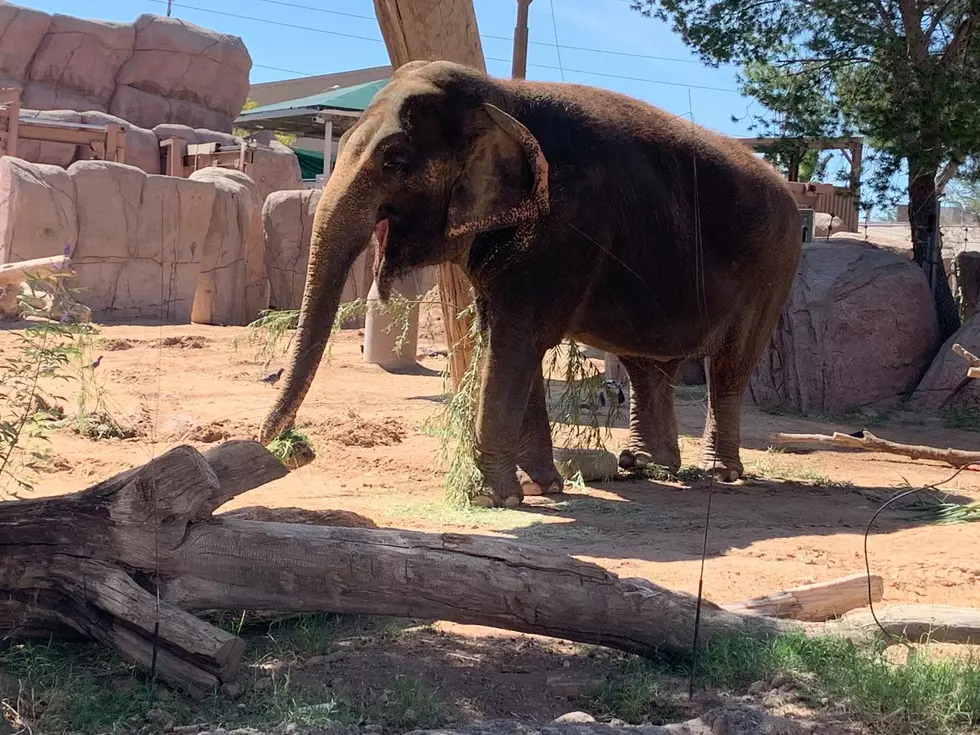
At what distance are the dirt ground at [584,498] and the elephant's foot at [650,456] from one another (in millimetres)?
A: 267

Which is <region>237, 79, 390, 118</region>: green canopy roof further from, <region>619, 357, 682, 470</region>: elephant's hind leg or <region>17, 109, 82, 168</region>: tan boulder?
<region>619, 357, 682, 470</region>: elephant's hind leg

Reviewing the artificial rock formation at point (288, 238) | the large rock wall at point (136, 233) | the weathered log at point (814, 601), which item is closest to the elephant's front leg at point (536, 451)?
the weathered log at point (814, 601)

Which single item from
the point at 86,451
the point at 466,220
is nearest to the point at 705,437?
the point at 466,220

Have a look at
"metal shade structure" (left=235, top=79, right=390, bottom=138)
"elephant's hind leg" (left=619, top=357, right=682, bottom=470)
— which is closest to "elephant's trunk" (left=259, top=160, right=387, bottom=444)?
"elephant's hind leg" (left=619, top=357, right=682, bottom=470)

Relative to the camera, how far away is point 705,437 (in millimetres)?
7836

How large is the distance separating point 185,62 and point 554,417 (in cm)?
2572

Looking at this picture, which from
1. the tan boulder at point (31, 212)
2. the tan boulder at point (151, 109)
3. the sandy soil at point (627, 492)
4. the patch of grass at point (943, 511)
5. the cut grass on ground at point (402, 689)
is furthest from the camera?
the tan boulder at point (151, 109)

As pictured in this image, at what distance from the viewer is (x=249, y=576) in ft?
11.3

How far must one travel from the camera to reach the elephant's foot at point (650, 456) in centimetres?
755

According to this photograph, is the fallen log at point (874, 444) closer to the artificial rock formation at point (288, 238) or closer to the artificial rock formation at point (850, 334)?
the artificial rock formation at point (850, 334)

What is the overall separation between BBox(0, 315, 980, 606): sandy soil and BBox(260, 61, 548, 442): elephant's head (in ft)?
4.06

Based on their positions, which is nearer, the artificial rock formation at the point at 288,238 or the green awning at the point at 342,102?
the artificial rock formation at the point at 288,238

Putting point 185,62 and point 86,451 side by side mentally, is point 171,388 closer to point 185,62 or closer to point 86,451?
point 86,451

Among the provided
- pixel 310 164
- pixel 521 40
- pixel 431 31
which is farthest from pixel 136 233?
pixel 310 164
